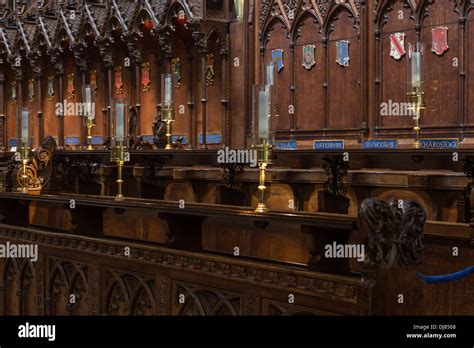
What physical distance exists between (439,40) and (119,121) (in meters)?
4.41

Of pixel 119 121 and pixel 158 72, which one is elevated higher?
pixel 158 72

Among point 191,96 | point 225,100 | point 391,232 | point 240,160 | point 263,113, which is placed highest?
point 191,96

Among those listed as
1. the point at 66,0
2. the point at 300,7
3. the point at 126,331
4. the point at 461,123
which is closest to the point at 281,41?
the point at 300,7

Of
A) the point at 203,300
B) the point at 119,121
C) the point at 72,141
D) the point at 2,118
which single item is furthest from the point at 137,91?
the point at 203,300

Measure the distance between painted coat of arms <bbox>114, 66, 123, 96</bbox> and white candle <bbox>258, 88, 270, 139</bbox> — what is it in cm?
965

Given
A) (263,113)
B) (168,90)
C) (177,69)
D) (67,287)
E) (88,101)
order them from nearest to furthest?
(263,113), (67,287), (88,101), (168,90), (177,69)

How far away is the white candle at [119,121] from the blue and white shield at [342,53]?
4433 millimetres

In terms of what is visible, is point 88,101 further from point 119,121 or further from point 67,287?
point 67,287

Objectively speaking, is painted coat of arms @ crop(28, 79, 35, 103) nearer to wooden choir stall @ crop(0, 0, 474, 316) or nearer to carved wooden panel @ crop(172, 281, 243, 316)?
wooden choir stall @ crop(0, 0, 474, 316)

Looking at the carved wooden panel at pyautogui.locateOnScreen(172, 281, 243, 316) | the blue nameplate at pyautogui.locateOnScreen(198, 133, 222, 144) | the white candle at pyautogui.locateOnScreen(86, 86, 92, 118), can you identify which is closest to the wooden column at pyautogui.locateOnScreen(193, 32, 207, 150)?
the blue nameplate at pyautogui.locateOnScreen(198, 133, 222, 144)

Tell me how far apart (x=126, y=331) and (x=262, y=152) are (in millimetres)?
1315

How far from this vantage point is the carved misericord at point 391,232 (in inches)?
111

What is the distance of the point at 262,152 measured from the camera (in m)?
4.12

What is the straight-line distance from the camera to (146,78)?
12922mm
